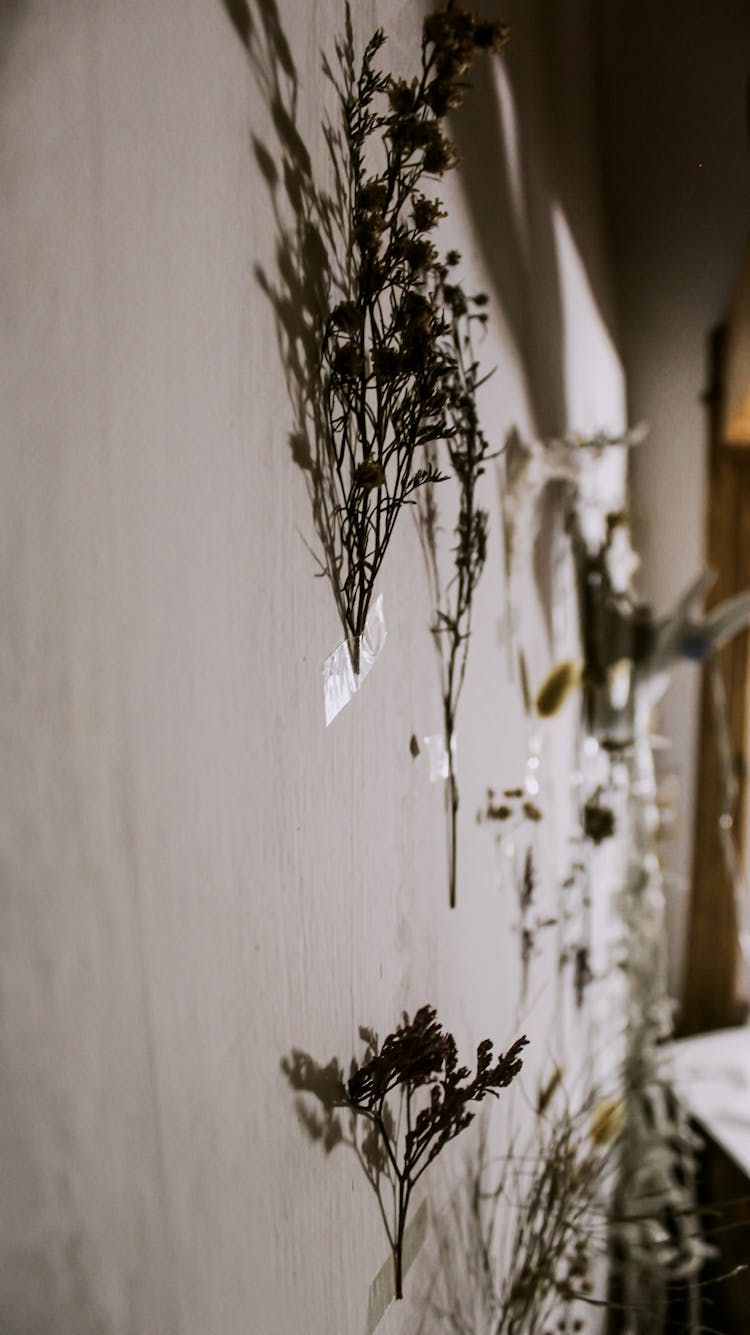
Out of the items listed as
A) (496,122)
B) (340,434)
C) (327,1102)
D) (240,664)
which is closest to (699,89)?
(496,122)

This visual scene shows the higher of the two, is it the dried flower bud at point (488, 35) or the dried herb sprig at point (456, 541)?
the dried flower bud at point (488, 35)

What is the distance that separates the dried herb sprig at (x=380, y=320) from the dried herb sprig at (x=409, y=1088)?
38 cm

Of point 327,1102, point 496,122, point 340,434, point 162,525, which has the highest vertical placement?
point 496,122

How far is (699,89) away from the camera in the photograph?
2.36m

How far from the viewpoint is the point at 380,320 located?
3.13 feet

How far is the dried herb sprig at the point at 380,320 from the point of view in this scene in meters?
0.91

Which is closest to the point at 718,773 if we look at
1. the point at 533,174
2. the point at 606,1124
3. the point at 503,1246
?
the point at 606,1124

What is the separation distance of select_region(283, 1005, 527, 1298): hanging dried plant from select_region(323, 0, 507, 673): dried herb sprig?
1.25 feet

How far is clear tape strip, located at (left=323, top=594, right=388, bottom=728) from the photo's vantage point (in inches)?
36.3

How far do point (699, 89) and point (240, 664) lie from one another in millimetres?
2300

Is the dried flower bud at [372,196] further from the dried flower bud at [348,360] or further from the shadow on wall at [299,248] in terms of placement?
the dried flower bud at [348,360]

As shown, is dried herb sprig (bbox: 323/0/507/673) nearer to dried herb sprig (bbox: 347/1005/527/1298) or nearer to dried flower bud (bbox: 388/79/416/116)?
dried flower bud (bbox: 388/79/416/116)

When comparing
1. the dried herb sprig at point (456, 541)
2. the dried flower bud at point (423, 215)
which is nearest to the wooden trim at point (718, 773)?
the dried herb sprig at point (456, 541)

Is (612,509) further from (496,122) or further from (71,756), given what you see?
(71,756)
